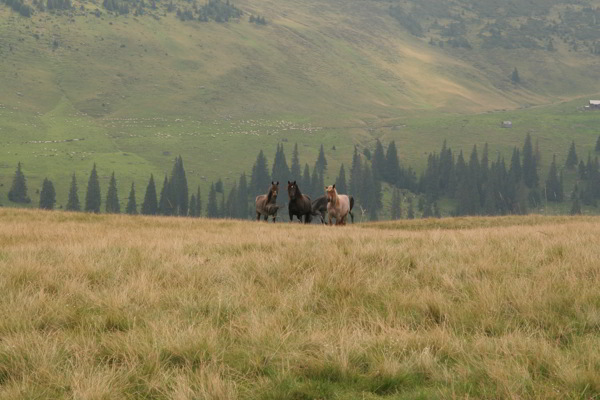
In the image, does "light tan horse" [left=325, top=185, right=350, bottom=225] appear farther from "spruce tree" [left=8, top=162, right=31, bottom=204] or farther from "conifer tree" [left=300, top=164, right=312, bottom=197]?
"conifer tree" [left=300, top=164, right=312, bottom=197]

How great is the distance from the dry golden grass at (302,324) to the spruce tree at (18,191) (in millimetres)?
179022

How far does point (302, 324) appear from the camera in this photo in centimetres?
677

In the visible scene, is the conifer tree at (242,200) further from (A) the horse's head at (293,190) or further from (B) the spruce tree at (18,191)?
(A) the horse's head at (293,190)

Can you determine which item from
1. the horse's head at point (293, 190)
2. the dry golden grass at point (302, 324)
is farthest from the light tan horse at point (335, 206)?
the dry golden grass at point (302, 324)

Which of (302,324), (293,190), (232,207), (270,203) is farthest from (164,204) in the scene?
(302,324)

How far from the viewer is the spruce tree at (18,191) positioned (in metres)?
172

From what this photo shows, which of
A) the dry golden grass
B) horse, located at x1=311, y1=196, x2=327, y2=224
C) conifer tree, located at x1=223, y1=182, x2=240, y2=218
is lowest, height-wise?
conifer tree, located at x1=223, y1=182, x2=240, y2=218

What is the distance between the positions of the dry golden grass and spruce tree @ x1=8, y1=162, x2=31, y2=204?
17902 centimetres

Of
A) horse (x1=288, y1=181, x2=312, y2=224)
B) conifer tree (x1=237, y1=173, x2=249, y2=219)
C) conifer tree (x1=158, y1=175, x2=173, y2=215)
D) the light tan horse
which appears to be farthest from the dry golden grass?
conifer tree (x1=237, y1=173, x2=249, y2=219)

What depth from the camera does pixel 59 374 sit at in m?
5.24

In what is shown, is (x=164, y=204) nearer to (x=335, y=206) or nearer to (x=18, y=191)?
(x=18, y=191)

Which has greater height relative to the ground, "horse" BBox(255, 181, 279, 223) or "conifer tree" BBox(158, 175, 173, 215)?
"horse" BBox(255, 181, 279, 223)

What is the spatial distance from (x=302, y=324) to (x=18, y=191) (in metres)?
186

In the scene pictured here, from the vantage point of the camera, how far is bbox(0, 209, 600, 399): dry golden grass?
5.11 m
